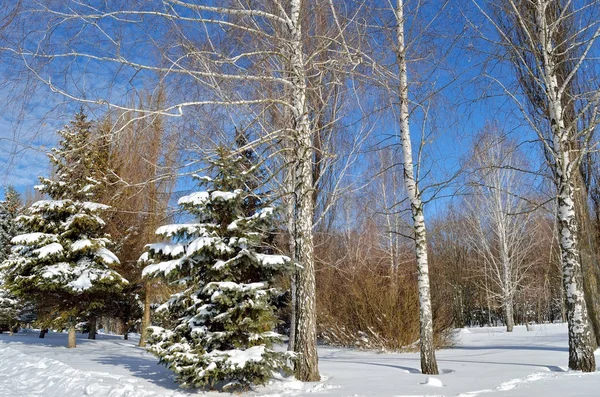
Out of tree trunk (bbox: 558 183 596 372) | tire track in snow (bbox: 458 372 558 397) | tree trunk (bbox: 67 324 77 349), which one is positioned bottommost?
tree trunk (bbox: 67 324 77 349)

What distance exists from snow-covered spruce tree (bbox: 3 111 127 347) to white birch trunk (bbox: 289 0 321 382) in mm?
8553

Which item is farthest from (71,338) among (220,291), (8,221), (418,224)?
(8,221)

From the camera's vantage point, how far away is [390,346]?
1370 centimetres

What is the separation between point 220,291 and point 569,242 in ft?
16.4

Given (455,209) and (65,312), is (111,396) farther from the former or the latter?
(455,209)

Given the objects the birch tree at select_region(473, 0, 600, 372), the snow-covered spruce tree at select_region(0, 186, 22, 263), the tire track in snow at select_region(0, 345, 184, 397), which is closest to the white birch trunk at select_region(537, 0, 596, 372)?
the birch tree at select_region(473, 0, 600, 372)

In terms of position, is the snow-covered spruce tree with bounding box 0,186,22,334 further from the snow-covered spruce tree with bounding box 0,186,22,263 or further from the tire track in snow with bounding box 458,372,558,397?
the tire track in snow with bounding box 458,372,558,397

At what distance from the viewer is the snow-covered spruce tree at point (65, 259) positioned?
527 inches

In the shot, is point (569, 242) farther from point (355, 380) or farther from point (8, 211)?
point (8, 211)

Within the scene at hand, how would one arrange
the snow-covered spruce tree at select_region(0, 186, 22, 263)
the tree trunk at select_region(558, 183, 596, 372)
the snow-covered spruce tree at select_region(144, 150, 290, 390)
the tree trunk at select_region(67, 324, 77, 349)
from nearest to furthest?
1. the snow-covered spruce tree at select_region(144, 150, 290, 390)
2. the tree trunk at select_region(558, 183, 596, 372)
3. the tree trunk at select_region(67, 324, 77, 349)
4. the snow-covered spruce tree at select_region(0, 186, 22, 263)

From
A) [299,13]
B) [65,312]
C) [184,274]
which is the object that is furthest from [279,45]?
[65,312]

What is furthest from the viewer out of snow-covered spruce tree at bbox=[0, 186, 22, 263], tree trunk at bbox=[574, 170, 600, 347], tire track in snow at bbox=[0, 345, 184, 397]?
snow-covered spruce tree at bbox=[0, 186, 22, 263]

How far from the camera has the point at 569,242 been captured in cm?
659

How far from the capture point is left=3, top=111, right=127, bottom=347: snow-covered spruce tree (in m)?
13.4
